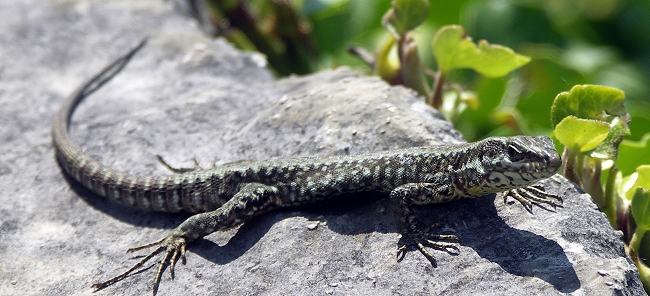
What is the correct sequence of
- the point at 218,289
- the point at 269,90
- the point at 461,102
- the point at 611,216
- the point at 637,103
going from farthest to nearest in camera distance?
the point at 637,103 < the point at 269,90 < the point at 461,102 < the point at 611,216 < the point at 218,289

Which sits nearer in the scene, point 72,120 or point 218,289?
point 218,289

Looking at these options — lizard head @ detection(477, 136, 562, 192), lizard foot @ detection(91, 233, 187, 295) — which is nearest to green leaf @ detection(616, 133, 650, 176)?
lizard head @ detection(477, 136, 562, 192)

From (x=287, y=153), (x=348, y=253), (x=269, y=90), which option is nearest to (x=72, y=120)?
(x=269, y=90)

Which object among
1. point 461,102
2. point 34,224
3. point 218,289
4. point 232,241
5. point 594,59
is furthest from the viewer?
point 594,59

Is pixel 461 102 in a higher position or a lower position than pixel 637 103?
higher

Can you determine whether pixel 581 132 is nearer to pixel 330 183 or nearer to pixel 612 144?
pixel 612 144

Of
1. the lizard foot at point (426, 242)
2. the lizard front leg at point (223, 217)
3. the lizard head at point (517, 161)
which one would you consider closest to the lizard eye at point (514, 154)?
the lizard head at point (517, 161)

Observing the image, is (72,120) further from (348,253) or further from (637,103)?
(637,103)

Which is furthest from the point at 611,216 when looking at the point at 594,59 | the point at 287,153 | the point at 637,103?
the point at 594,59
